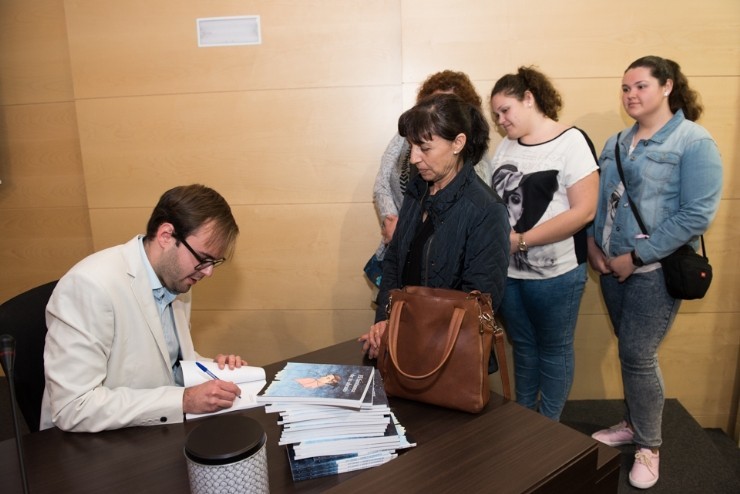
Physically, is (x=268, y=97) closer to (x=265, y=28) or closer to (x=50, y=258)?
(x=265, y=28)

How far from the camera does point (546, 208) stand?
7.14 ft

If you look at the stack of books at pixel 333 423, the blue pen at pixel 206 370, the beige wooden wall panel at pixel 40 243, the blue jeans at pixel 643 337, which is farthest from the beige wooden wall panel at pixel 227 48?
the stack of books at pixel 333 423

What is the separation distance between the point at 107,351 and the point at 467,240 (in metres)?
1.05

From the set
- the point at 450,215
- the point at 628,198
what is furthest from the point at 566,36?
the point at 450,215

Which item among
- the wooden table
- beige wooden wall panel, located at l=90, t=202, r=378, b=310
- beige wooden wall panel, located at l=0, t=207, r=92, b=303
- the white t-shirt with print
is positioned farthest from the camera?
beige wooden wall panel, located at l=0, t=207, r=92, b=303

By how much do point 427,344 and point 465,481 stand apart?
1.15ft

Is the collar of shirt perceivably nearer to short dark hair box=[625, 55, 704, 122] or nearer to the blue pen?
the blue pen

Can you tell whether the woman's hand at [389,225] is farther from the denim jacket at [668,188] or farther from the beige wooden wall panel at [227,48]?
the denim jacket at [668,188]

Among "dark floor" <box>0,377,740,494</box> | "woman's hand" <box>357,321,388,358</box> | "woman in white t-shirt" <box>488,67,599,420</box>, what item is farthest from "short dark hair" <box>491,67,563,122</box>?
"dark floor" <box>0,377,740,494</box>

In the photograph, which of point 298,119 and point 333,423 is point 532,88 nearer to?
point 298,119

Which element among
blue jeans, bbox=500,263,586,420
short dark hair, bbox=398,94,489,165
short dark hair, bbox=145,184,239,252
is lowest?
blue jeans, bbox=500,263,586,420

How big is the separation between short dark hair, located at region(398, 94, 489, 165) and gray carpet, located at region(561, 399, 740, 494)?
5.63 ft

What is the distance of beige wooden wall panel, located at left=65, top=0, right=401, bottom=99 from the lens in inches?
105

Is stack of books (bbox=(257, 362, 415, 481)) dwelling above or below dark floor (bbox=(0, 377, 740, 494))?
above
